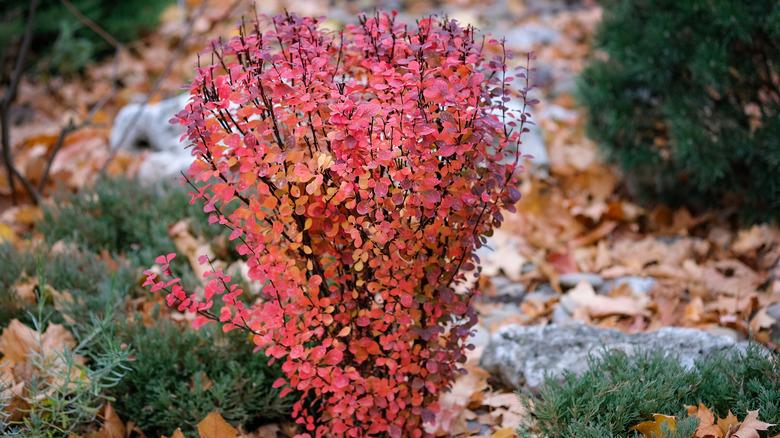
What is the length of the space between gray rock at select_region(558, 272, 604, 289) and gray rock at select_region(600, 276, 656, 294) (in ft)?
0.10

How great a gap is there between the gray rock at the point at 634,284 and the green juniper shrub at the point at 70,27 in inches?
151

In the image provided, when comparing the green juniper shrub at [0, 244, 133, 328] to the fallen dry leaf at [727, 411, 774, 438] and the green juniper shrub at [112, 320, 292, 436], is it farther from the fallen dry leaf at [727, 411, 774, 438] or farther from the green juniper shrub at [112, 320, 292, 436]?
the fallen dry leaf at [727, 411, 774, 438]

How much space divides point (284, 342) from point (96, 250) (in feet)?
5.66

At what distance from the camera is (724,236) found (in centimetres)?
356

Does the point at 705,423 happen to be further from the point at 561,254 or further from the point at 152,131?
the point at 152,131

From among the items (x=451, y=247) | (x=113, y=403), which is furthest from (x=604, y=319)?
(x=113, y=403)

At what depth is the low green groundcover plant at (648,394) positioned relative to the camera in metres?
1.93

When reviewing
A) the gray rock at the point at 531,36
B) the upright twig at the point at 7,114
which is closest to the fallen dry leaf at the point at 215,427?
the upright twig at the point at 7,114

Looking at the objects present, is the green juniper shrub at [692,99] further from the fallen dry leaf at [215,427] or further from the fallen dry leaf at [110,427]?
the fallen dry leaf at [110,427]

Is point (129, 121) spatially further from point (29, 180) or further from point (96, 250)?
point (96, 250)

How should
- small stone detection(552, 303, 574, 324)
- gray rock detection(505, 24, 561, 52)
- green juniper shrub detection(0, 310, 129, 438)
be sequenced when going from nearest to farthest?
green juniper shrub detection(0, 310, 129, 438), small stone detection(552, 303, 574, 324), gray rock detection(505, 24, 561, 52)

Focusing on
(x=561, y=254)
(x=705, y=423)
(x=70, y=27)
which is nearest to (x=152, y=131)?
(x=70, y=27)

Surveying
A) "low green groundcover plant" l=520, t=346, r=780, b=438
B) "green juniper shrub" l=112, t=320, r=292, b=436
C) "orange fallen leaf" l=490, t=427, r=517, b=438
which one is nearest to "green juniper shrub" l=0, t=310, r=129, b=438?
"green juniper shrub" l=112, t=320, r=292, b=436

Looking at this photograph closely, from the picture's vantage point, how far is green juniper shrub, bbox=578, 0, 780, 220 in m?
3.29
